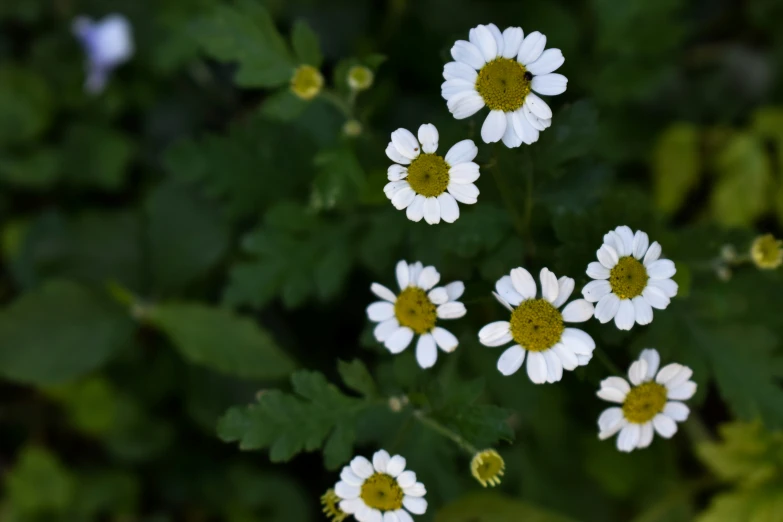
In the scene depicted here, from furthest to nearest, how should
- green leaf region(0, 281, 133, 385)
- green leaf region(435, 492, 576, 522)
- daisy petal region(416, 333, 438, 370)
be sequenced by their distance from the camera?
1. green leaf region(0, 281, 133, 385)
2. green leaf region(435, 492, 576, 522)
3. daisy petal region(416, 333, 438, 370)

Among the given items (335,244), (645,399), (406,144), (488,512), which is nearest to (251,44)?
(335,244)

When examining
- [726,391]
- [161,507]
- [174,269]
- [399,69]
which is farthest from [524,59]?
[161,507]

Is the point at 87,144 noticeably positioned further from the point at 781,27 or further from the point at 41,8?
the point at 781,27

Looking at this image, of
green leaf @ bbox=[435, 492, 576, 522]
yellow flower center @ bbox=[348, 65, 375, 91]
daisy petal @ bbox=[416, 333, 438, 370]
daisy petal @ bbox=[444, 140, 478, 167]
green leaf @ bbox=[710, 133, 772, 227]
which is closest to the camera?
daisy petal @ bbox=[444, 140, 478, 167]

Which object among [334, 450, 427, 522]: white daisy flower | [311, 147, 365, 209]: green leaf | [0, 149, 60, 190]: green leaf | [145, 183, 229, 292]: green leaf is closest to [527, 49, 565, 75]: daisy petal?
[311, 147, 365, 209]: green leaf

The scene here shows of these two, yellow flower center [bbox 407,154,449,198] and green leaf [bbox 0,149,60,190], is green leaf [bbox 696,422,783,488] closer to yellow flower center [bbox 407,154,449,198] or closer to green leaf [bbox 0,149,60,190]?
yellow flower center [bbox 407,154,449,198]

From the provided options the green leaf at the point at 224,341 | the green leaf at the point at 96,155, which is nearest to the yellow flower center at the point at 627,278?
the green leaf at the point at 224,341
